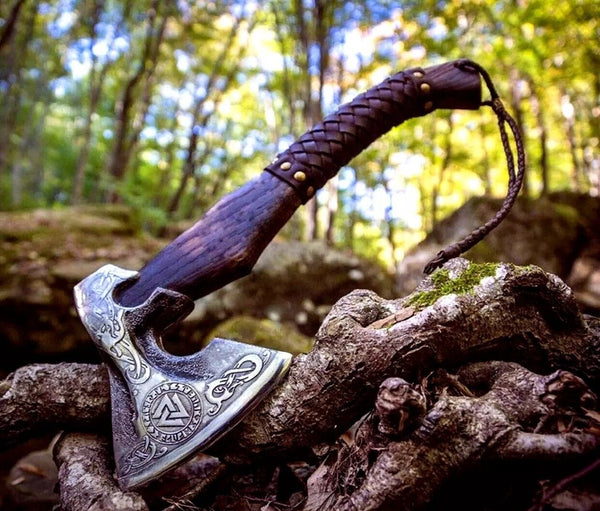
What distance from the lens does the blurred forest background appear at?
8.38 meters

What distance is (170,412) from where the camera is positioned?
4.59 feet

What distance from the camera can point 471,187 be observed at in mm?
17828

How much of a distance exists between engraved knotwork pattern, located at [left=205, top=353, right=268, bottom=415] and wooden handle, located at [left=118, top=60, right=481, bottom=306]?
0.38 meters

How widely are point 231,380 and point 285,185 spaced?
828 mm

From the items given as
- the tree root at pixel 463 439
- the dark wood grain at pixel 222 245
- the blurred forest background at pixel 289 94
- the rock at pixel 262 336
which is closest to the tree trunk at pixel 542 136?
the blurred forest background at pixel 289 94

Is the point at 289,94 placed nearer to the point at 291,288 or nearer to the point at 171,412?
the point at 291,288

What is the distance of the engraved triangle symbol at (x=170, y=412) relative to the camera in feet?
4.54

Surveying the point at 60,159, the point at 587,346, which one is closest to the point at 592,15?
the point at 587,346

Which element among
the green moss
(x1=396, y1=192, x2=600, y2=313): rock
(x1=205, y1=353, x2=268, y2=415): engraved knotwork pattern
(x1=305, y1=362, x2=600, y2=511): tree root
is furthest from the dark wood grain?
(x1=396, y1=192, x2=600, y2=313): rock

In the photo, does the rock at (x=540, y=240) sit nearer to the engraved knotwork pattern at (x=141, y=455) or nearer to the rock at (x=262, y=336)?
the rock at (x=262, y=336)

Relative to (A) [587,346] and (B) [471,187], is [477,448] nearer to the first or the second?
(A) [587,346]

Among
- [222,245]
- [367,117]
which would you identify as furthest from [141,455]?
[367,117]

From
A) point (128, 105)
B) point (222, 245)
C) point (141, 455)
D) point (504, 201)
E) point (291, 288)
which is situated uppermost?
point (128, 105)

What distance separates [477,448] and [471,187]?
18210 mm
